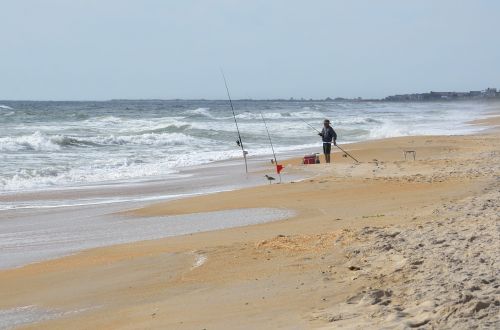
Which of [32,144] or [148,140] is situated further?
[148,140]

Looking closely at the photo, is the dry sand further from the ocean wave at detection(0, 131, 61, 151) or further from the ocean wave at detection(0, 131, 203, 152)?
the ocean wave at detection(0, 131, 203, 152)

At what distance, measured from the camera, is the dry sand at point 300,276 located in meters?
4.48

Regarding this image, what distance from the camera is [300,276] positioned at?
5.74 meters

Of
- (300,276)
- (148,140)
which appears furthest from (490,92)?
(300,276)

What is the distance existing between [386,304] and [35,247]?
540 cm

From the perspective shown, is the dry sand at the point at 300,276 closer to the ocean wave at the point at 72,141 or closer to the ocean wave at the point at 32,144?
the ocean wave at the point at 32,144

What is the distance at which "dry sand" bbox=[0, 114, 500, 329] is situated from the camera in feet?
14.7

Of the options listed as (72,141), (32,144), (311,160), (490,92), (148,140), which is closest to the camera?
(311,160)

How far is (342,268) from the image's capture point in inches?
229

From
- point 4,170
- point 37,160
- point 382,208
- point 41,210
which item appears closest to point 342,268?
point 382,208

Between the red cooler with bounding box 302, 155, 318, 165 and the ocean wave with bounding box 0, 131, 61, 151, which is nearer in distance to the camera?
the red cooler with bounding box 302, 155, 318, 165

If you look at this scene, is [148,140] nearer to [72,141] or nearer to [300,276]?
[72,141]

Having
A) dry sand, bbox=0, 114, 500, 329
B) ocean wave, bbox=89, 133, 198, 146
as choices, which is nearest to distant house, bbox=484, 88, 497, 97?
ocean wave, bbox=89, 133, 198, 146

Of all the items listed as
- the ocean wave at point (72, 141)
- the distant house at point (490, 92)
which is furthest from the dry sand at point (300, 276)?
the distant house at point (490, 92)
